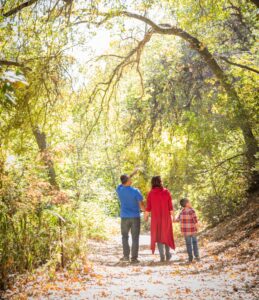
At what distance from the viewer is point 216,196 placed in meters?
13.5

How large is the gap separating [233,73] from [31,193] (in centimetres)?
806

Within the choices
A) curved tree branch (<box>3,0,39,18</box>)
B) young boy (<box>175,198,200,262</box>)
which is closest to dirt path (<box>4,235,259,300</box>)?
young boy (<box>175,198,200,262</box>)

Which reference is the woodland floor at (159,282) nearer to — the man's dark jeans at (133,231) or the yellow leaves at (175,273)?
the yellow leaves at (175,273)

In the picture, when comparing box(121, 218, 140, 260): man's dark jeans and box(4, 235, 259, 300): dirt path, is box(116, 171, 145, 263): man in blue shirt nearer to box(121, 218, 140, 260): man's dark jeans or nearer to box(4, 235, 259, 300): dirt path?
box(121, 218, 140, 260): man's dark jeans

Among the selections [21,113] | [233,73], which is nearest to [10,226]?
[21,113]

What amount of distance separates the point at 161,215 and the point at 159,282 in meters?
3.17

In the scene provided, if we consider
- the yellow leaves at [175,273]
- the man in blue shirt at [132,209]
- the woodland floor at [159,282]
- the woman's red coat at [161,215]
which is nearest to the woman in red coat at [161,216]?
the woman's red coat at [161,215]

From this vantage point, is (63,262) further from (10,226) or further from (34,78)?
A: (34,78)

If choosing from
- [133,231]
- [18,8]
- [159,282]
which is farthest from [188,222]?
[18,8]

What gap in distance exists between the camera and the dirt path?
4.96m

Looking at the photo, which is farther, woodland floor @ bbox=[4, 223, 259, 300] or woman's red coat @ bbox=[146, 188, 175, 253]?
woman's red coat @ bbox=[146, 188, 175, 253]

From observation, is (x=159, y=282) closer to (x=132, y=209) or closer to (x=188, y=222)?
(x=188, y=222)

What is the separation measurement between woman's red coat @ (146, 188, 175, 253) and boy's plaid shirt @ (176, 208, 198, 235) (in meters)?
0.51

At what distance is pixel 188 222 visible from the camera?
8414mm
